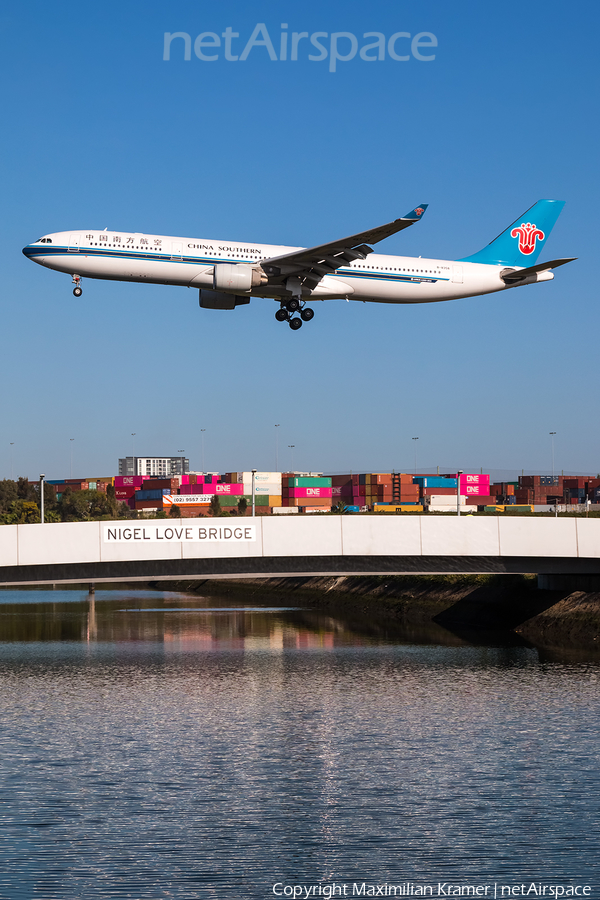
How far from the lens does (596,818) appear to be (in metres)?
30.7

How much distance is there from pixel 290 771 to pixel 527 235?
51728mm

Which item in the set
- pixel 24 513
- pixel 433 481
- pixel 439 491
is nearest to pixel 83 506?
pixel 24 513

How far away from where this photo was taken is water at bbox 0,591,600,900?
26891mm

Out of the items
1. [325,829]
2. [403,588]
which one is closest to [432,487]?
[403,588]

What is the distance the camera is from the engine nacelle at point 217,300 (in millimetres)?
57844

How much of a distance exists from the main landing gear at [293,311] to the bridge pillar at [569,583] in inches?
1102

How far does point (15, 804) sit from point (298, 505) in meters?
Answer: 161

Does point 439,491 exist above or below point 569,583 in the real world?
above

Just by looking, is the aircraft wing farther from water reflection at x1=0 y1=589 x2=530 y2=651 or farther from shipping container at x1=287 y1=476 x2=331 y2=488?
shipping container at x1=287 y1=476 x2=331 y2=488

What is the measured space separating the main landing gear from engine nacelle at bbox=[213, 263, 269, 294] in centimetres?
407

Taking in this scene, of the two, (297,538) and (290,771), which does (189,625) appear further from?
(290,771)

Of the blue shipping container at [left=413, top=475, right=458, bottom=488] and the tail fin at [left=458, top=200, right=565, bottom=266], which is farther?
the blue shipping container at [left=413, top=475, right=458, bottom=488]

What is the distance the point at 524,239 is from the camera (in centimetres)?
7369
